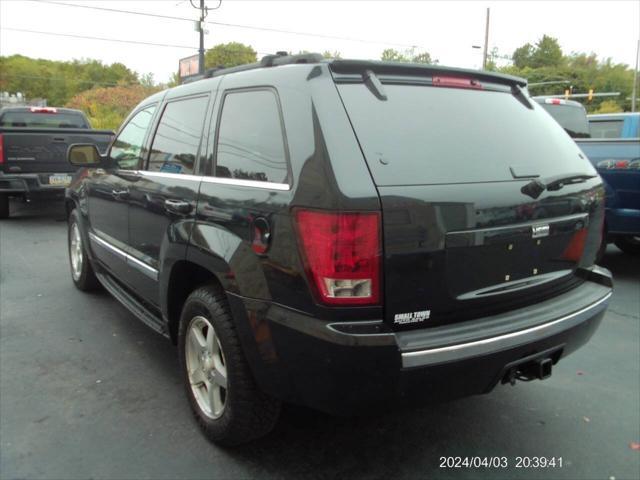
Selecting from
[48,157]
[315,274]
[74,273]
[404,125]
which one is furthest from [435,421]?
[48,157]

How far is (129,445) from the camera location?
9.02 feet

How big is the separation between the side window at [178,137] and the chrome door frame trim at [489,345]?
1586 mm

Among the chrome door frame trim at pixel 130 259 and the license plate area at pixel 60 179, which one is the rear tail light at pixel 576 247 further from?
the license plate area at pixel 60 179

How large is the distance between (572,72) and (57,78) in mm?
76829

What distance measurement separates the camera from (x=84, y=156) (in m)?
4.20

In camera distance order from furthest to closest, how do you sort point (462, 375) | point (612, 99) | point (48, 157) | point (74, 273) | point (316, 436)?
point (612, 99) → point (48, 157) → point (74, 273) → point (316, 436) → point (462, 375)

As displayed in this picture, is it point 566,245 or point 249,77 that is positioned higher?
point 249,77

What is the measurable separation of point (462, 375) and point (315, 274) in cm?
73

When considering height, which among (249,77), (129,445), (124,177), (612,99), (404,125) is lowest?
(129,445)

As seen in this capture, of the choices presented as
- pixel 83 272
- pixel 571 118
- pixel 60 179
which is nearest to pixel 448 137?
pixel 83 272

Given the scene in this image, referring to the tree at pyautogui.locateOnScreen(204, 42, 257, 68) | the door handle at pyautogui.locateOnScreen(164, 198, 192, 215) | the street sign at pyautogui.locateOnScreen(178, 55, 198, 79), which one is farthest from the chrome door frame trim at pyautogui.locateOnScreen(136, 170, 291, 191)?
the tree at pyautogui.locateOnScreen(204, 42, 257, 68)

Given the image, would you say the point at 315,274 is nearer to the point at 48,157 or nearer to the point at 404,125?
the point at 404,125

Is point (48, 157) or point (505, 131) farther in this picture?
point (48, 157)

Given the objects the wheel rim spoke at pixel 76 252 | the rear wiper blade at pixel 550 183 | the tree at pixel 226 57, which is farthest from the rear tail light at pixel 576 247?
the tree at pixel 226 57
